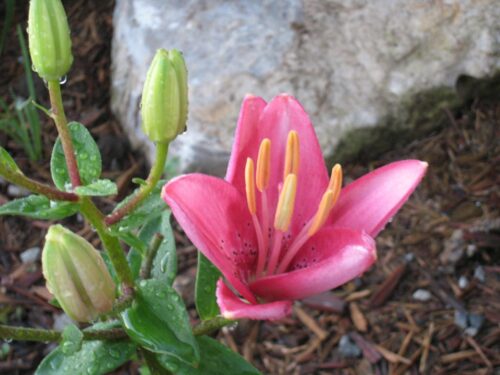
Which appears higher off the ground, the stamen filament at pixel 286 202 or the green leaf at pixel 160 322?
the stamen filament at pixel 286 202

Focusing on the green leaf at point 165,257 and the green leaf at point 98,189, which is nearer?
the green leaf at point 98,189

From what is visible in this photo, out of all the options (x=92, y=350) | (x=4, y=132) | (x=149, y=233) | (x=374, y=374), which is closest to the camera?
(x=92, y=350)

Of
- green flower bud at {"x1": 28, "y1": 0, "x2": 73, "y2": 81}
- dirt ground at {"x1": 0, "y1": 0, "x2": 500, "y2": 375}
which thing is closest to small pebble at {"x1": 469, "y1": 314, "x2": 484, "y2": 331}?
dirt ground at {"x1": 0, "y1": 0, "x2": 500, "y2": 375}

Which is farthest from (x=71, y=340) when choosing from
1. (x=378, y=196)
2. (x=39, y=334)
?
(x=378, y=196)

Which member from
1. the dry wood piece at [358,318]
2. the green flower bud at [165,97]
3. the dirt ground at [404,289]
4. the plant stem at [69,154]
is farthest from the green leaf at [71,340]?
the dry wood piece at [358,318]

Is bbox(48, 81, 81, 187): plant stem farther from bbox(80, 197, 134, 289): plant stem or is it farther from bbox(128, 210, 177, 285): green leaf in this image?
bbox(128, 210, 177, 285): green leaf

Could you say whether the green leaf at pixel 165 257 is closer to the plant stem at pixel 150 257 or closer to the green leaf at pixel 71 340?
the plant stem at pixel 150 257

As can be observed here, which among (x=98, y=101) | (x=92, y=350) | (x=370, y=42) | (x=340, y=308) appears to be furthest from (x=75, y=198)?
(x=98, y=101)

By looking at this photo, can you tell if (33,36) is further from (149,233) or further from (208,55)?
(208,55)
